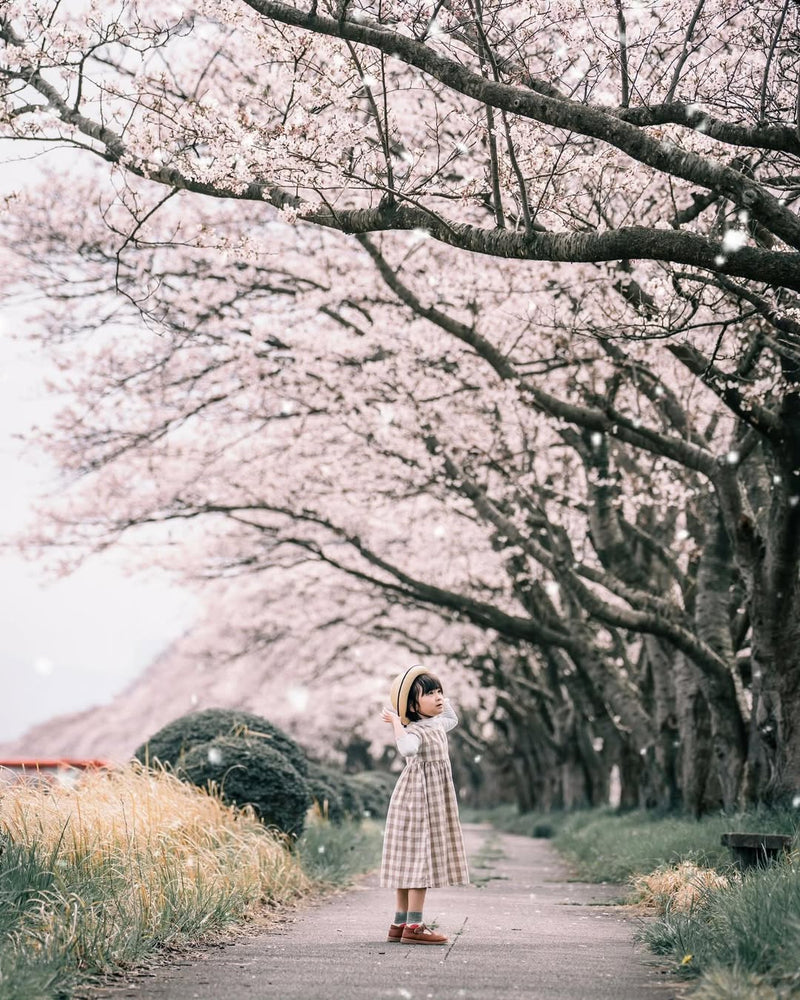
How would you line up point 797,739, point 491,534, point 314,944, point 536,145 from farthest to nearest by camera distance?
point 491,534 < point 797,739 < point 536,145 < point 314,944

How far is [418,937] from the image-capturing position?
616cm

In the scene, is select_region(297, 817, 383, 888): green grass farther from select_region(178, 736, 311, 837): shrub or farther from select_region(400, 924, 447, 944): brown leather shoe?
select_region(400, 924, 447, 944): brown leather shoe

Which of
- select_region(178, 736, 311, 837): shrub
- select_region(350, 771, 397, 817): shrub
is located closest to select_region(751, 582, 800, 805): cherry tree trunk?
select_region(178, 736, 311, 837): shrub

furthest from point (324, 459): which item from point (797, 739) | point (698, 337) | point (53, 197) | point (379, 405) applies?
point (797, 739)

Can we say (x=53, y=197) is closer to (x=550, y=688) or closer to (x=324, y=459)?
(x=324, y=459)

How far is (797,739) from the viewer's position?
970 centimetres

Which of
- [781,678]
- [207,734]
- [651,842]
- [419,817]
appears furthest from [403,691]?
[651,842]

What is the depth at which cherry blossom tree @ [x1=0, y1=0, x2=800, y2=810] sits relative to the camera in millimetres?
6387

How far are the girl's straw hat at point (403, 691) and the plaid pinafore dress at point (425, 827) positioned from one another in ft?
0.35

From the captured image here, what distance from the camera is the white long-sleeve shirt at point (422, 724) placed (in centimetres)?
622

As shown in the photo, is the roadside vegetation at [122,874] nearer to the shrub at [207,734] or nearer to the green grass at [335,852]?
the green grass at [335,852]

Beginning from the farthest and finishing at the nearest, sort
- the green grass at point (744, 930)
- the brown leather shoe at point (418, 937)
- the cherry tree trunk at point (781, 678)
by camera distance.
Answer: the cherry tree trunk at point (781, 678) < the brown leather shoe at point (418, 937) < the green grass at point (744, 930)

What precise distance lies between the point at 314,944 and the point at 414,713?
4.68ft

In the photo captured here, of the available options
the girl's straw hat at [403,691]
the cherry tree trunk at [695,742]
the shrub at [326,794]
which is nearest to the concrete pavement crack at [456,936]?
the girl's straw hat at [403,691]
